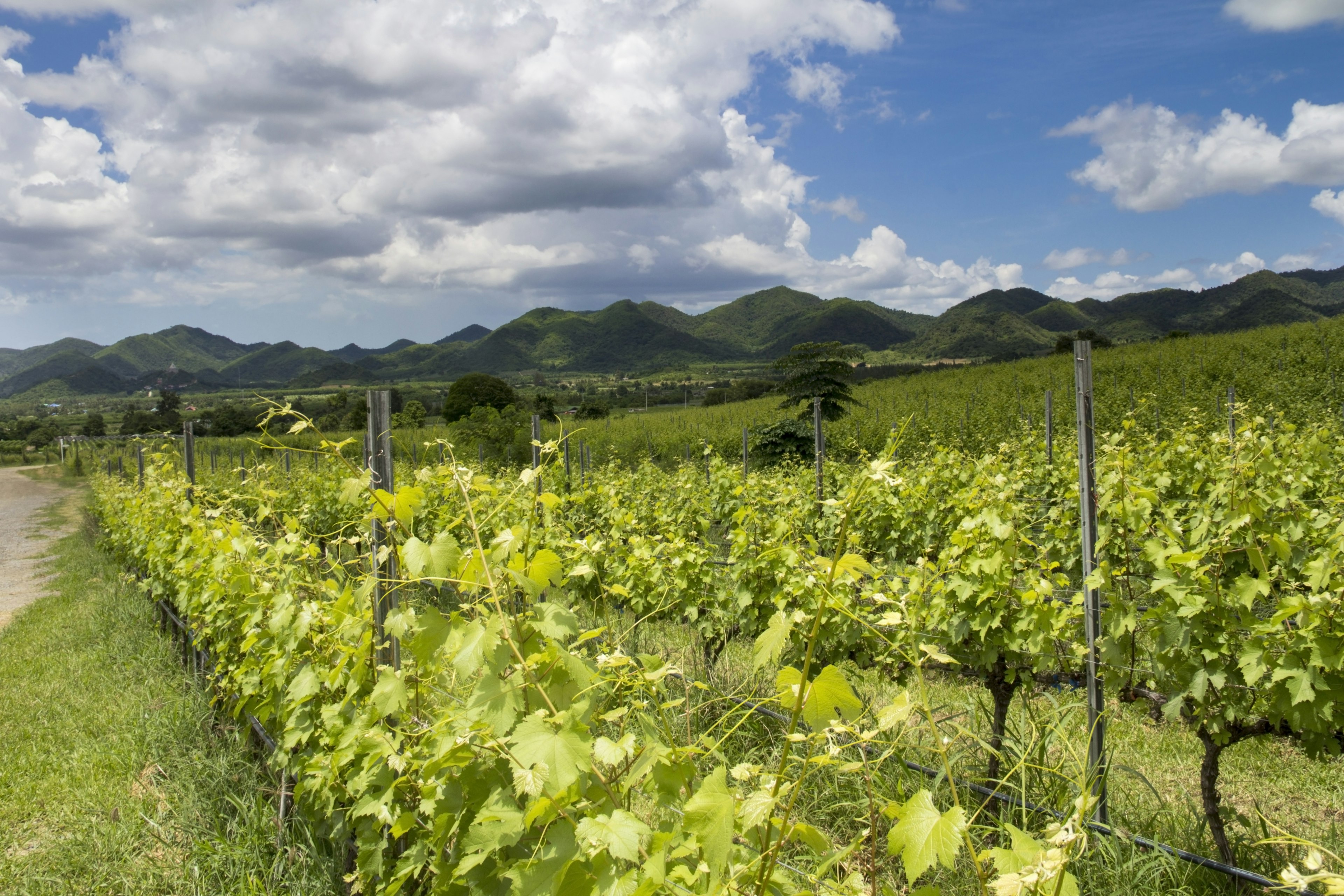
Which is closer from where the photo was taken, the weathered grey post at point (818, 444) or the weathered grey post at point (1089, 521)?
the weathered grey post at point (1089, 521)

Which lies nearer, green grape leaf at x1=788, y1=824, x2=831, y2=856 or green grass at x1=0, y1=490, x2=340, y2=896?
green grape leaf at x1=788, y1=824, x2=831, y2=856

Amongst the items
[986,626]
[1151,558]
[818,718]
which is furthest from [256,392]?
[1151,558]

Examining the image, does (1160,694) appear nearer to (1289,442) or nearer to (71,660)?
(1289,442)

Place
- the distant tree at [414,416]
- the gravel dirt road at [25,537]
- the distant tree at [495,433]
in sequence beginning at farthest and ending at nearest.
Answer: the distant tree at [414,416] < the distant tree at [495,433] < the gravel dirt road at [25,537]

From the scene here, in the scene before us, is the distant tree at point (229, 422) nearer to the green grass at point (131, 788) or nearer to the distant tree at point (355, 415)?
the distant tree at point (355, 415)

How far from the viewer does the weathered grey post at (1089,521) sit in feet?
8.96

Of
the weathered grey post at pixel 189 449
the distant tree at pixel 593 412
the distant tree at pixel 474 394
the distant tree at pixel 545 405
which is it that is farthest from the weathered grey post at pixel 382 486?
the distant tree at pixel 474 394

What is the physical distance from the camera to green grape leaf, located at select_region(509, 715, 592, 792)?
45.0 inches

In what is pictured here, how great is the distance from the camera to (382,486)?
7.38ft

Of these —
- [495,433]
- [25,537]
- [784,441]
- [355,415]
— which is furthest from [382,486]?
[355,415]

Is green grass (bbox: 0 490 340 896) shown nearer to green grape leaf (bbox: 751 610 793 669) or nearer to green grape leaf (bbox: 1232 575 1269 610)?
green grape leaf (bbox: 751 610 793 669)

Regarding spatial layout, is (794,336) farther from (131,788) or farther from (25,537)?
(131,788)

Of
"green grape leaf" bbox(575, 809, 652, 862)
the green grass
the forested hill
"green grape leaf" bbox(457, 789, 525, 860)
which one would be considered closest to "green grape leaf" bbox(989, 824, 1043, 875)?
"green grape leaf" bbox(575, 809, 652, 862)

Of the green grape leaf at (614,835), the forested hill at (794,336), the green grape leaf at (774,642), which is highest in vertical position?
the forested hill at (794,336)
